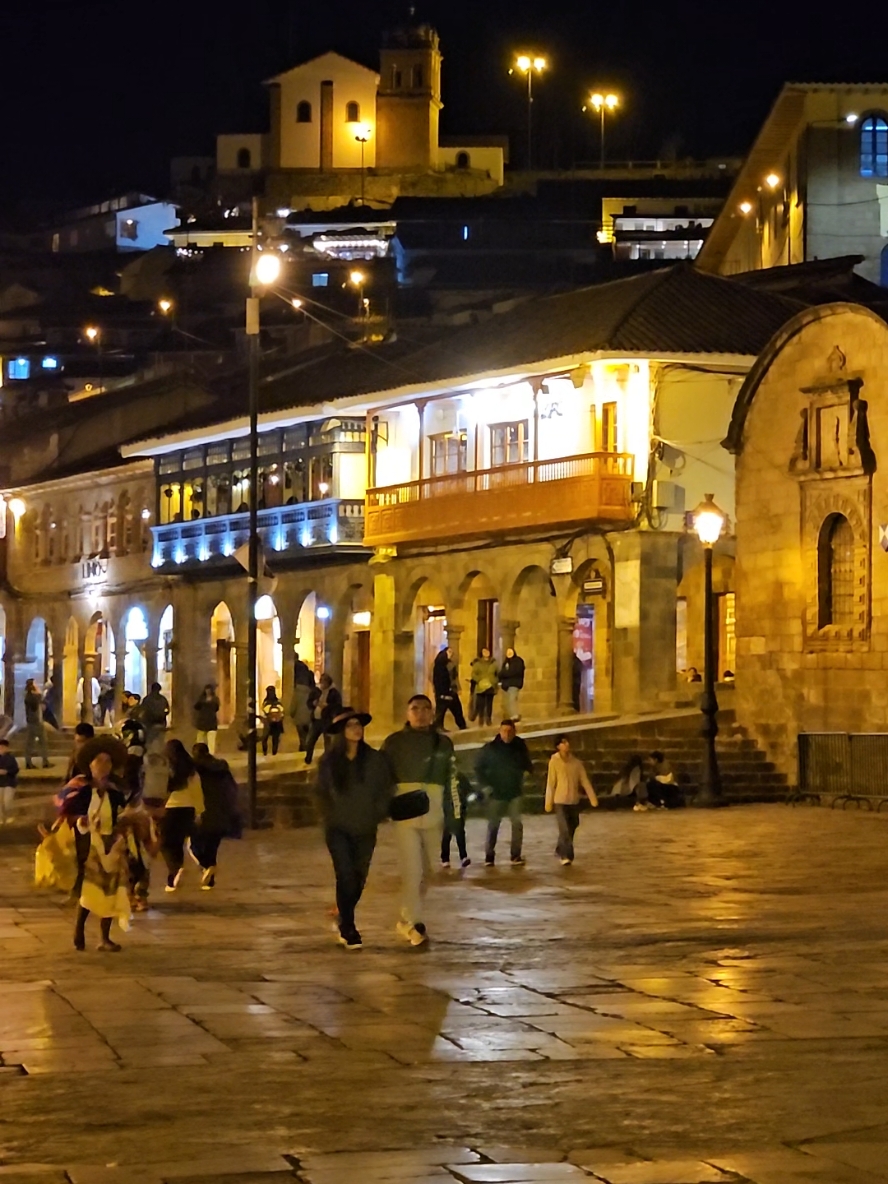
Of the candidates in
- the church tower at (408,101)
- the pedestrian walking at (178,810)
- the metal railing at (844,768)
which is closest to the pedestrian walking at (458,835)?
the pedestrian walking at (178,810)

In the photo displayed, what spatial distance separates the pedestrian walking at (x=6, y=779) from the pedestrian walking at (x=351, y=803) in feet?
45.8

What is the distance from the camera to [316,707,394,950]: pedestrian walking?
15.1 metres

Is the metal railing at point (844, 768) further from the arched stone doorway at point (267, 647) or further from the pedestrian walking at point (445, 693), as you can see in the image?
the arched stone doorway at point (267, 647)

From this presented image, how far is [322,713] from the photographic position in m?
35.6

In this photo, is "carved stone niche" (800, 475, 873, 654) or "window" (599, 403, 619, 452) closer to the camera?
"carved stone niche" (800, 475, 873, 654)

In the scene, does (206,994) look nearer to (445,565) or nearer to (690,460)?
(690,460)

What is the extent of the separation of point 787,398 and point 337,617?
1716 centimetres

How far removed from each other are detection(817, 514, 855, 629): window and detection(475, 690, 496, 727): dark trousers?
7602 mm

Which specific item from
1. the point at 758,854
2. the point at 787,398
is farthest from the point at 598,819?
the point at 787,398

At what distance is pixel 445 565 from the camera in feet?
149

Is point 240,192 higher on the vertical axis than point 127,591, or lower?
higher

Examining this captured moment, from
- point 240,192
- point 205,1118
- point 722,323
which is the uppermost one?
point 240,192

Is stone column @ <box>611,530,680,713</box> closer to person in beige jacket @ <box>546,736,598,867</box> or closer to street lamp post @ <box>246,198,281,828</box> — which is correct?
street lamp post @ <box>246,198,281,828</box>

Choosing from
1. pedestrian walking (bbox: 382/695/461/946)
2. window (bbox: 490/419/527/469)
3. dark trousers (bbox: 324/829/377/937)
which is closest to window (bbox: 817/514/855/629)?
window (bbox: 490/419/527/469)
